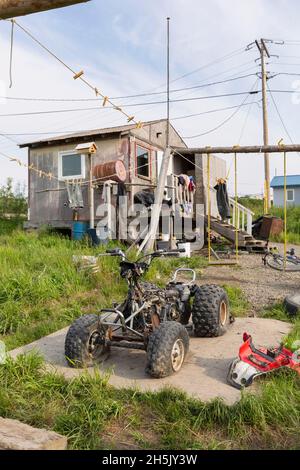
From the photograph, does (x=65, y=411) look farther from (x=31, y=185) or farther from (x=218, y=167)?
(x=218, y=167)

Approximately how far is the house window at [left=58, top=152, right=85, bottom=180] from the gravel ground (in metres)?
5.24

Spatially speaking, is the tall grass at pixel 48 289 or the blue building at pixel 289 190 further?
the blue building at pixel 289 190

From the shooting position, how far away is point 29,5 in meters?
2.86

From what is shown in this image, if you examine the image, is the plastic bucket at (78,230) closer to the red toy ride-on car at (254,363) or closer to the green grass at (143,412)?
the green grass at (143,412)

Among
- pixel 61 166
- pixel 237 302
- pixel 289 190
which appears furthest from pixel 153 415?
pixel 289 190

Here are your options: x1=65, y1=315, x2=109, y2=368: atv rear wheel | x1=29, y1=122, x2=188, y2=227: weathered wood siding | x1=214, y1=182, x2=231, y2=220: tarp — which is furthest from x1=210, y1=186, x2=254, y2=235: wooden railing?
x1=65, y1=315, x2=109, y2=368: atv rear wheel

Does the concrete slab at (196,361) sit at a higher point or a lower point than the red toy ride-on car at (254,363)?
lower

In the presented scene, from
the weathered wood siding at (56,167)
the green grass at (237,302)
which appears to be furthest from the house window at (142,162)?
the green grass at (237,302)

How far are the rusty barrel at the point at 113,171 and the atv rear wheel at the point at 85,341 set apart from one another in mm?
7389

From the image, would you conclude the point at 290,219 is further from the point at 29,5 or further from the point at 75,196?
the point at 29,5

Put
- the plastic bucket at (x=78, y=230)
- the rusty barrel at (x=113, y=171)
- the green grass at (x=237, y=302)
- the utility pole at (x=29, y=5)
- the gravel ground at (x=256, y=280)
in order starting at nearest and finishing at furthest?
the utility pole at (x=29, y=5) → the green grass at (x=237, y=302) → the gravel ground at (x=256, y=280) → the rusty barrel at (x=113, y=171) → the plastic bucket at (x=78, y=230)

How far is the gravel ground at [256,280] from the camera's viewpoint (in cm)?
666

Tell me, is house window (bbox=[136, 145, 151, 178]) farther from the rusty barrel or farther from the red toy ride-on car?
the red toy ride-on car
